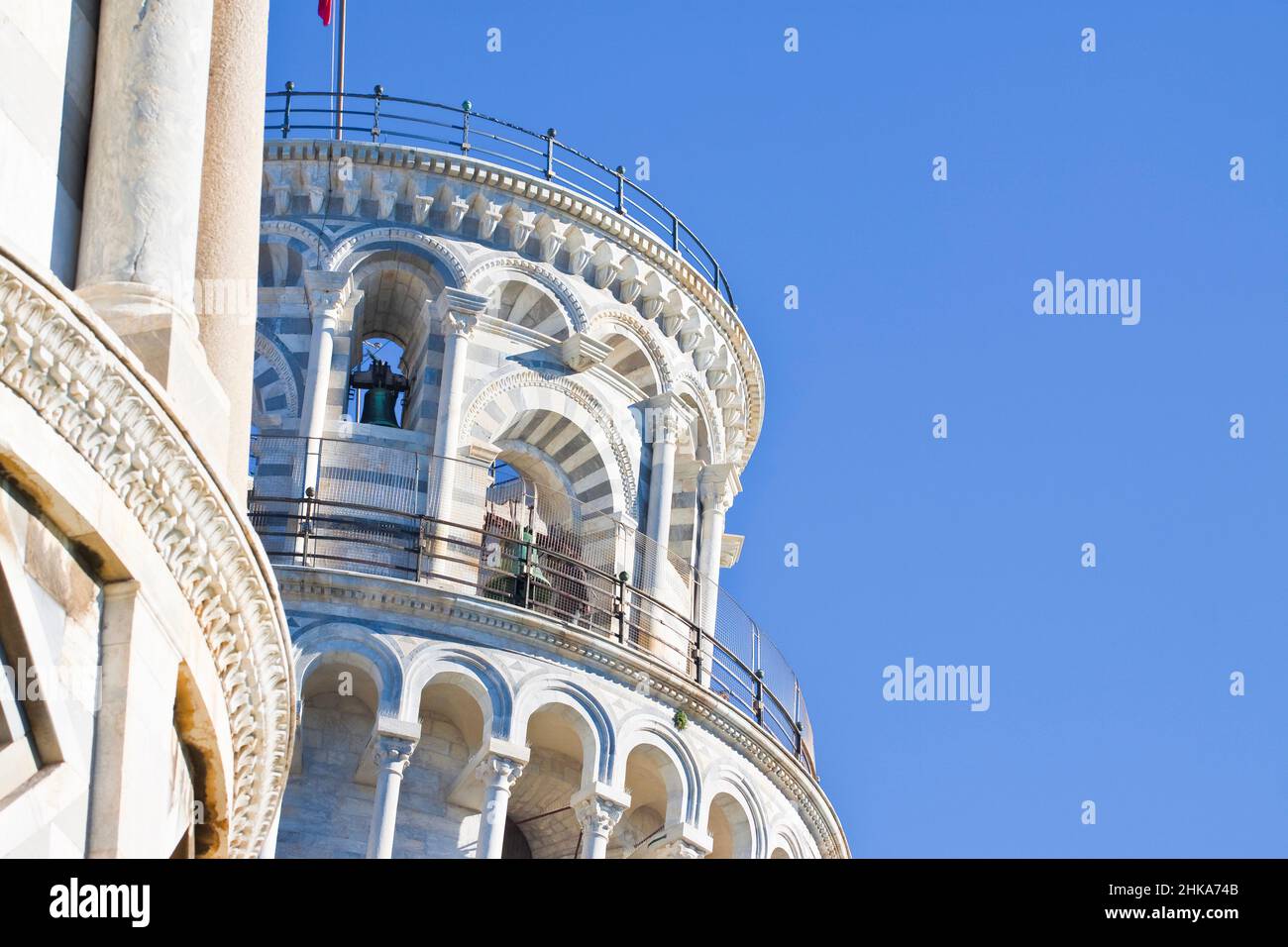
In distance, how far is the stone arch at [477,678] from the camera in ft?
133

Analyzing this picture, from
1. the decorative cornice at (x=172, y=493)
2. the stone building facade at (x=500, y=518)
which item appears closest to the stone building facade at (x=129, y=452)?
the decorative cornice at (x=172, y=493)

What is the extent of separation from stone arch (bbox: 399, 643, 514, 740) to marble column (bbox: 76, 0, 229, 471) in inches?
946

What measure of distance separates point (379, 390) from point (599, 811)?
8.92 meters

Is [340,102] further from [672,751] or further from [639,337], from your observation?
[672,751]

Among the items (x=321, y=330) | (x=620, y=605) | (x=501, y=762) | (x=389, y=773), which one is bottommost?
(x=389, y=773)

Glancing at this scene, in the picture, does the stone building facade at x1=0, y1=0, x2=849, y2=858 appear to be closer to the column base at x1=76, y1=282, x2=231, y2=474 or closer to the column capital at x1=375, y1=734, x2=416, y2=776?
the column capital at x1=375, y1=734, x2=416, y2=776

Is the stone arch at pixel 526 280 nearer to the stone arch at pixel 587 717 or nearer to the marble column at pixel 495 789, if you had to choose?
the stone arch at pixel 587 717

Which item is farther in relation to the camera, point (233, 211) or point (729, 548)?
point (729, 548)

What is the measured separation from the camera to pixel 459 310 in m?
45.2

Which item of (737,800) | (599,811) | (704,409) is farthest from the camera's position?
(704,409)

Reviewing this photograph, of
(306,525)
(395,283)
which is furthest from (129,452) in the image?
(395,283)

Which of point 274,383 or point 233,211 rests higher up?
point 274,383
